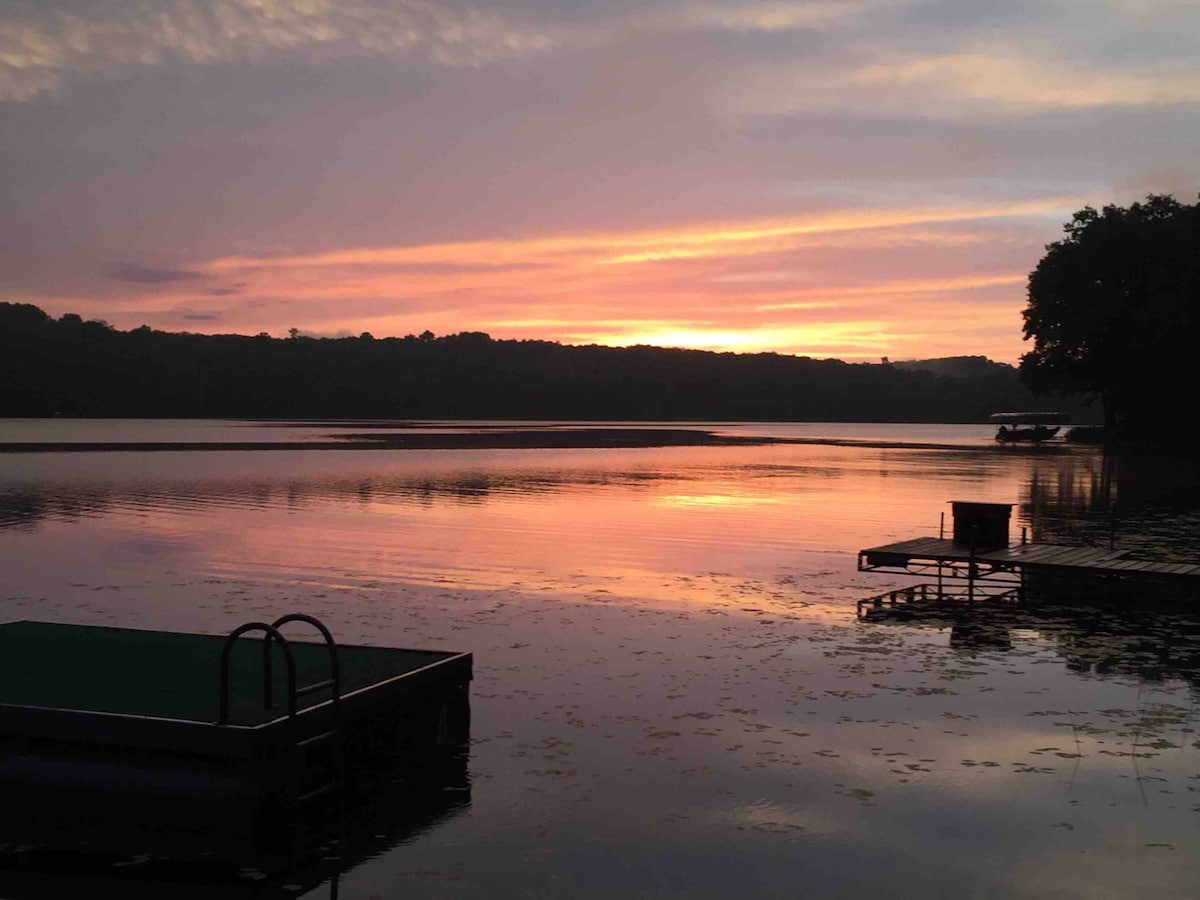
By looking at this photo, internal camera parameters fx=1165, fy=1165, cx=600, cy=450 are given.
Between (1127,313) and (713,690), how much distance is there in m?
81.5

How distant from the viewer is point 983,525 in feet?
72.2

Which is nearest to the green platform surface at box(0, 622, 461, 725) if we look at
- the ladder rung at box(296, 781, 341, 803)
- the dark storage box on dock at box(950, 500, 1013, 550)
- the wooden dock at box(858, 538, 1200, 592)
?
the ladder rung at box(296, 781, 341, 803)

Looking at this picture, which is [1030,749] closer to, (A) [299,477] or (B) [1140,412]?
(A) [299,477]

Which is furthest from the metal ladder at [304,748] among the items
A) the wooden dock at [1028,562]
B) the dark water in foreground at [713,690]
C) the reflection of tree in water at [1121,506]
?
the reflection of tree in water at [1121,506]

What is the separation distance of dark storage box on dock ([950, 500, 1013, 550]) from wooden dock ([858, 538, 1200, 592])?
145mm

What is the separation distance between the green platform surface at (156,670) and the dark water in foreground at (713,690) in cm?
151

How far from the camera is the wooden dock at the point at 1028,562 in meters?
19.4

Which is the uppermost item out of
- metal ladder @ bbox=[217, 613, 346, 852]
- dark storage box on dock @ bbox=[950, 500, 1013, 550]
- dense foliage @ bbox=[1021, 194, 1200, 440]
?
dense foliage @ bbox=[1021, 194, 1200, 440]

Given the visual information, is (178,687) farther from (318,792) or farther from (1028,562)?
(1028,562)

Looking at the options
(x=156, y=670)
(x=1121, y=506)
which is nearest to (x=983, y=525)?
(x=156, y=670)

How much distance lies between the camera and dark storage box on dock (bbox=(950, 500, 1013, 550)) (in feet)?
72.0

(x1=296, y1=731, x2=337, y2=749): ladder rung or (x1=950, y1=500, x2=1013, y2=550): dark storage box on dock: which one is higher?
(x1=950, y1=500, x2=1013, y2=550): dark storage box on dock

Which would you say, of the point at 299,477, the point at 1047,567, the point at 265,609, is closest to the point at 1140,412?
the point at 299,477

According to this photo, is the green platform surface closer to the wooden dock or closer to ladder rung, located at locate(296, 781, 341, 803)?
ladder rung, located at locate(296, 781, 341, 803)
